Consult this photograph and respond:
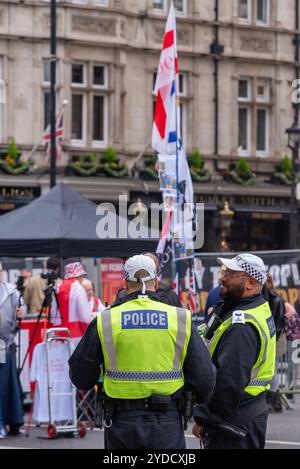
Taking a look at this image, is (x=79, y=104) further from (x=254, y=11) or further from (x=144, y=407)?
(x=144, y=407)

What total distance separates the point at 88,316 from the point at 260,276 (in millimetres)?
7268

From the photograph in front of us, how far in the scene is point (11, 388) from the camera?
14680 mm

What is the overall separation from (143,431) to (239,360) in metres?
0.74

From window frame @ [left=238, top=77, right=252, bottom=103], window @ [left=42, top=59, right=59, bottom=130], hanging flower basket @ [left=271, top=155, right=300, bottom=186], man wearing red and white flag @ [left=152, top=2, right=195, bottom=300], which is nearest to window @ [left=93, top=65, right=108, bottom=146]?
window @ [left=42, top=59, right=59, bottom=130]

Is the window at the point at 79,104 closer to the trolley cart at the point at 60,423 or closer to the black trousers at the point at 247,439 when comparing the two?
the trolley cart at the point at 60,423

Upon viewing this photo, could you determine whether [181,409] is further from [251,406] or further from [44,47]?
[44,47]

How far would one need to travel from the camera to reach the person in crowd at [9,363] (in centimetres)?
1445

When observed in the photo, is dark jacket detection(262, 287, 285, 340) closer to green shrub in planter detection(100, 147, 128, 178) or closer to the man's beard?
the man's beard

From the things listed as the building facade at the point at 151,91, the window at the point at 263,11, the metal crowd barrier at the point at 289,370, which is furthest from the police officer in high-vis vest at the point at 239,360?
the window at the point at 263,11

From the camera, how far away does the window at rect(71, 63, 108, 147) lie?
3488cm

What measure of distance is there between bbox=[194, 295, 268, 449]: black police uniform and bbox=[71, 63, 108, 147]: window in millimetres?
27121

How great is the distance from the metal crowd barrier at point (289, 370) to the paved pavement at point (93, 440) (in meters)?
2.72

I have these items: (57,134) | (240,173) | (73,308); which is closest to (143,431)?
(73,308)
